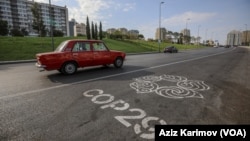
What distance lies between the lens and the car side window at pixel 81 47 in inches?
322

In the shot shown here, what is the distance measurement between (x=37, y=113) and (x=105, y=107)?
5.09 feet

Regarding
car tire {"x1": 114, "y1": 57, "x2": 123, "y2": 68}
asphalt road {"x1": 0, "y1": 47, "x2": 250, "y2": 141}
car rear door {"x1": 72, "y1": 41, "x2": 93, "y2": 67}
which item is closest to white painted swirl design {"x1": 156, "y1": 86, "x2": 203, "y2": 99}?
asphalt road {"x1": 0, "y1": 47, "x2": 250, "y2": 141}

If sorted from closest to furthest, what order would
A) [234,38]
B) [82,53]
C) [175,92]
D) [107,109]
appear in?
[107,109] < [175,92] < [82,53] < [234,38]

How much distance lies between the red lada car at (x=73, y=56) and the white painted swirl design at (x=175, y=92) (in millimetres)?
4533

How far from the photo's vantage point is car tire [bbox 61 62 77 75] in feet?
26.1

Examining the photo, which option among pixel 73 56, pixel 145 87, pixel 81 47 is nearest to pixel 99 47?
pixel 81 47

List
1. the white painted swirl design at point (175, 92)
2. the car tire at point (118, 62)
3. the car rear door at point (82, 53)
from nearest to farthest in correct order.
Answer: the white painted swirl design at point (175, 92)
the car rear door at point (82, 53)
the car tire at point (118, 62)

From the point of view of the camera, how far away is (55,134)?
2846 millimetres

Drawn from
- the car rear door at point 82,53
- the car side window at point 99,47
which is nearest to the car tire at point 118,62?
the car side window at point 99,47

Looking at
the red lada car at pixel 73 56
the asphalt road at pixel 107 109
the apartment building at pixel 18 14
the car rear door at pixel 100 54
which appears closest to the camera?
the asphalt road at pixel 107 109

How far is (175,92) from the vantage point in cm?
538

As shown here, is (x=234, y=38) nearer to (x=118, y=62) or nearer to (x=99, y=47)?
(x=118, y=62)

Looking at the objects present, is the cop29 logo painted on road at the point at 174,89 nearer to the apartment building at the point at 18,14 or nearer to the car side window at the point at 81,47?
the car side window at the point at 81,47

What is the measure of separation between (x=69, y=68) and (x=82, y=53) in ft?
3.34
